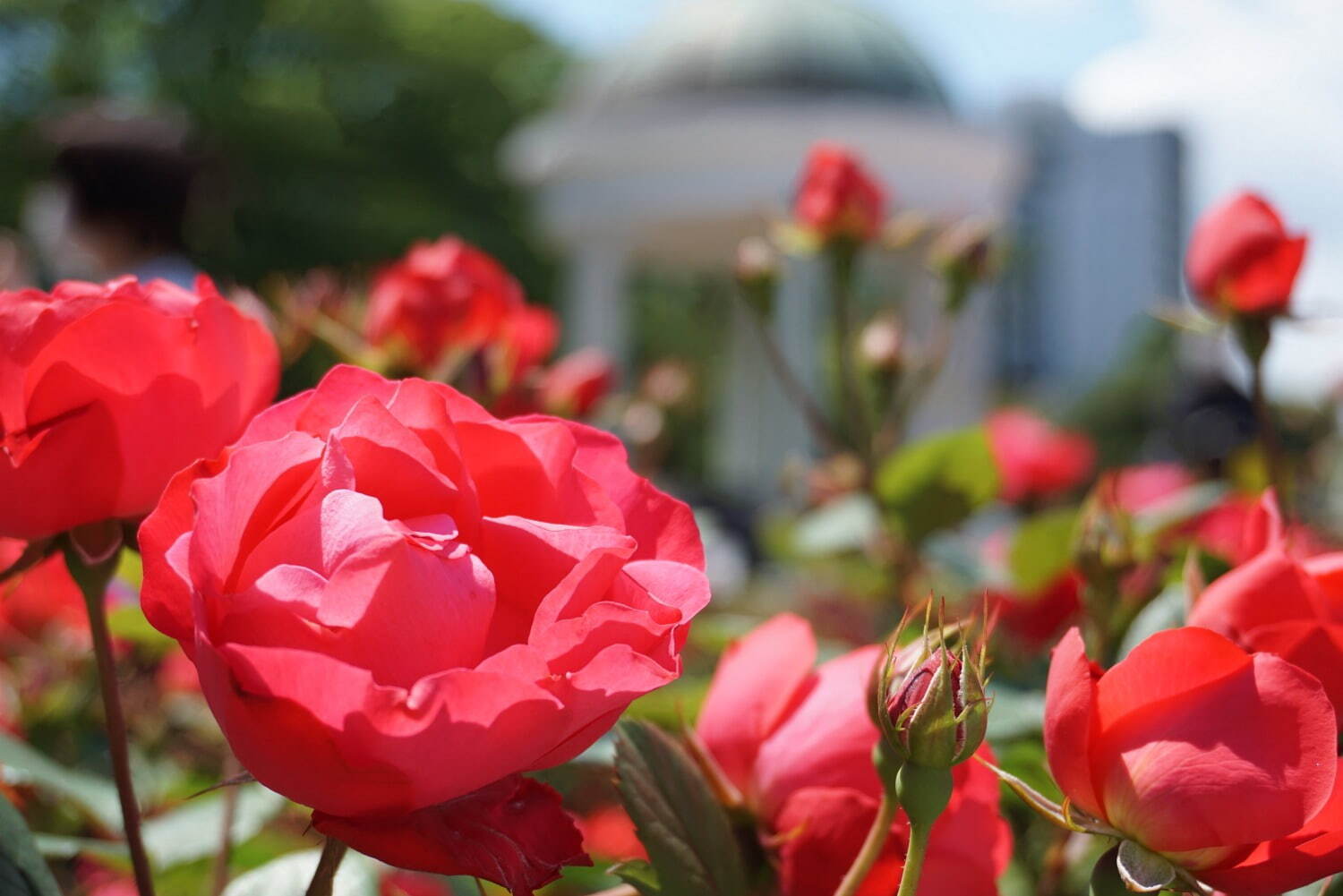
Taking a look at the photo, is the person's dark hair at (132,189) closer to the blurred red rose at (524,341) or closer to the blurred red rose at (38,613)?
the blurred red rose at (38,613)

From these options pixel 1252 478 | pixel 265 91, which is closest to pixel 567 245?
pixel 265 91

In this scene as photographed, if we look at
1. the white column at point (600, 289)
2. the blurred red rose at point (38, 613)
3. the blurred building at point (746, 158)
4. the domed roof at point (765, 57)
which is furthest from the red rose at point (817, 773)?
the white column at point (600, 289)

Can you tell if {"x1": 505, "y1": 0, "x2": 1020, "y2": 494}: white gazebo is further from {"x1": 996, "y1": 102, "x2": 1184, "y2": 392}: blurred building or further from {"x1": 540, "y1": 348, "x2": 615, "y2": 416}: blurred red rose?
{"x1": 996, "y1": 102, "x2": 1184, "y2": 392}: blurred building

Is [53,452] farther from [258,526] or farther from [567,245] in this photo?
[567,245]

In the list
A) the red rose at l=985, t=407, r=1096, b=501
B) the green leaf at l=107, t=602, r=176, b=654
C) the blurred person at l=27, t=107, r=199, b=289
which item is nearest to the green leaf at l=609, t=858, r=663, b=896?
the green leaf at l=107, t=602, r=176, b=654

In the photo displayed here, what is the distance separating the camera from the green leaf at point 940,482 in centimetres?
66

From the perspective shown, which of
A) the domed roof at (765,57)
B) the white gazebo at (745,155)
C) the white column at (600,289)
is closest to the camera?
the white gazebo at (745,155)

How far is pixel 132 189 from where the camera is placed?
47.1 inches

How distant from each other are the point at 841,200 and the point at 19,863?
2.11 ft

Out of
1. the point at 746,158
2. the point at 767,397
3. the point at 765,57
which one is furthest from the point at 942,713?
the point at 767,397

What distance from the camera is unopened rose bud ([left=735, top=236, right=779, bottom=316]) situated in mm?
777

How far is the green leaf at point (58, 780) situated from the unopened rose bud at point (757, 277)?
17.7 inches

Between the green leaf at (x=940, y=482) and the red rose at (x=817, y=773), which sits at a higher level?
the red rose at (x=817, y=773)

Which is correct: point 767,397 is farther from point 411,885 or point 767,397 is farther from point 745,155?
point 411,885
